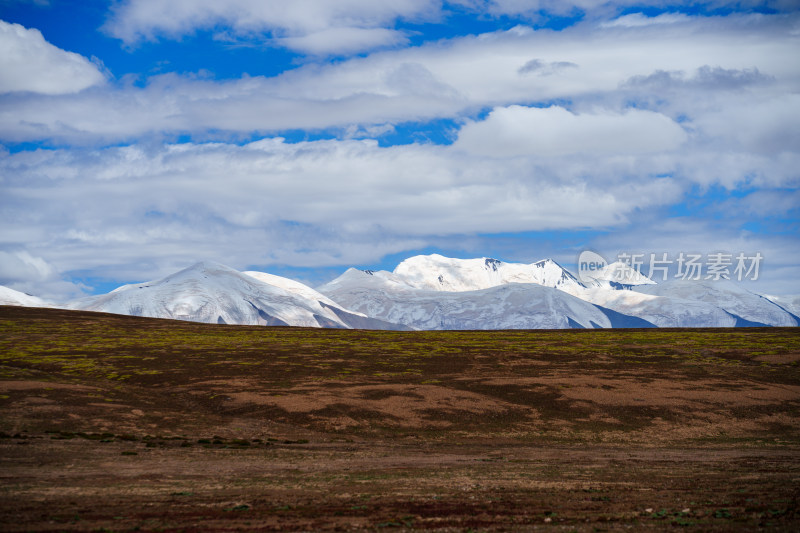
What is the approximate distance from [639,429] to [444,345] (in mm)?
75960

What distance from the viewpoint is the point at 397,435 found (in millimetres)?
71188

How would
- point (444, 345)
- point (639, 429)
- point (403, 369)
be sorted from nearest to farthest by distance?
point (639, 429) → point (403, 369) → point (444, 345)

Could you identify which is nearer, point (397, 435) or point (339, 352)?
point (397, 435)

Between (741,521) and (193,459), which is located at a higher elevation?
(741,521)

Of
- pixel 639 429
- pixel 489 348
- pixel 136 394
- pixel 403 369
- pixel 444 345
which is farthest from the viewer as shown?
pixel 444 345

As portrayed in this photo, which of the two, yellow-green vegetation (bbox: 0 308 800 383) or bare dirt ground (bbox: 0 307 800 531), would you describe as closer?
bare dirt ground (bbox: 0 307 800 531)

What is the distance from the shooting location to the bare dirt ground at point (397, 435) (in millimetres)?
33969

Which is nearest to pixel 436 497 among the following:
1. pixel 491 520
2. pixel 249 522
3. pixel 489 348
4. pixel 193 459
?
pixel 491 520

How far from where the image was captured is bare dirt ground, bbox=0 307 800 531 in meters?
34.0

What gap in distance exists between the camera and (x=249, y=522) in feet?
103

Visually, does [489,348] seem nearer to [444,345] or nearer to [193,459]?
[444,345]

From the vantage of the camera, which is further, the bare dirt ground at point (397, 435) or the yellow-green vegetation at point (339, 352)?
the yellow-green vegetation at point (339, 352)

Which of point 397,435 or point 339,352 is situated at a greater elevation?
point 339,352

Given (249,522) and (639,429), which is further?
(639,429)
